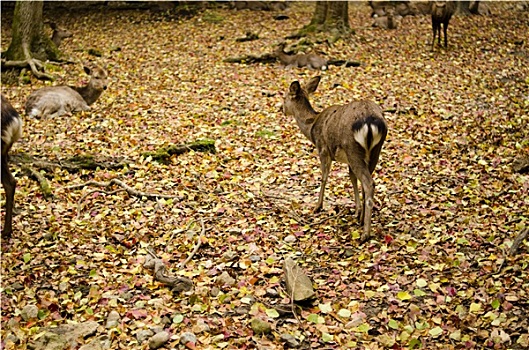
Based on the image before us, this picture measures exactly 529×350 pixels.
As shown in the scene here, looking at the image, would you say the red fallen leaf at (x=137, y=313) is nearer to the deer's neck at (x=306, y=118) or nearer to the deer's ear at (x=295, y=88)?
the deer's neck at (x=306, y=118)

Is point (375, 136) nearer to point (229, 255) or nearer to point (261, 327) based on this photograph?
point (229, 255)

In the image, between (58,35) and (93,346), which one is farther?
(58,35)

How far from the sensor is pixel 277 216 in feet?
24.2

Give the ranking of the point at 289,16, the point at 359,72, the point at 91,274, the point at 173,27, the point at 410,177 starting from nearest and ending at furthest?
the point at 91,274 < the point at 410,177 < the point at 359,72 < the point at 173,27 < the point at 289,16

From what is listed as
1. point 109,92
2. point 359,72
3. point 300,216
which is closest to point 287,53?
point 359,72

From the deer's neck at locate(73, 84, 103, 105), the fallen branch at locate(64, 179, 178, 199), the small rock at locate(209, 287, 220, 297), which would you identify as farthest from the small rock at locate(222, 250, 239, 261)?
the deer's neck at locate(73, 84, 103, 105)

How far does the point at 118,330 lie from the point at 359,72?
32.8 ft

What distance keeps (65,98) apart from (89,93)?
67 cm

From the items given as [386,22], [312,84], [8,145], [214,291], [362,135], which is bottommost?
[214,291]

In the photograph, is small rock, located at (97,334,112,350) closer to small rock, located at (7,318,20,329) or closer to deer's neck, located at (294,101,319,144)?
small rock, located at (7,318,20,329)

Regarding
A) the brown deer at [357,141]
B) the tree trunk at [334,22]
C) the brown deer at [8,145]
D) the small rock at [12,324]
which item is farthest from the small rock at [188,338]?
the tree trunk at [334,22]

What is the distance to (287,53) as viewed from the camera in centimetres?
1490

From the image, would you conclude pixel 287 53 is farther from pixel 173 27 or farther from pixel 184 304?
pixel 184 304

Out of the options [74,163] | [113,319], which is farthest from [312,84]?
[113,319]
